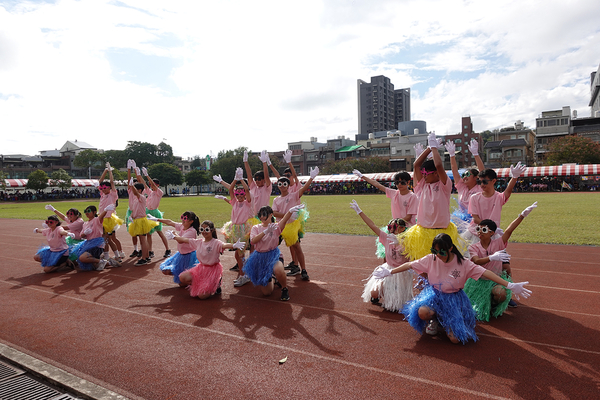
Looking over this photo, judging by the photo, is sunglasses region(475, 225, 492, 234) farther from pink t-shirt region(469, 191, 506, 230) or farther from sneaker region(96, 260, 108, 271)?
sneaker region(96, 260, 108, 271)

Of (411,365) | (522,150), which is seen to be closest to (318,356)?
(411,365)

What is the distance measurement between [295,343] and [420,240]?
2144 millimetres

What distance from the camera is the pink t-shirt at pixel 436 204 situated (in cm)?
491

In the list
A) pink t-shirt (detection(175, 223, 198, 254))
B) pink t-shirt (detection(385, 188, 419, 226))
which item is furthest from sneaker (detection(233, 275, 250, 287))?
pink t-shirt (detection(385, 188, 419, 226))

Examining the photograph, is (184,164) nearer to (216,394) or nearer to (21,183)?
(21,183)

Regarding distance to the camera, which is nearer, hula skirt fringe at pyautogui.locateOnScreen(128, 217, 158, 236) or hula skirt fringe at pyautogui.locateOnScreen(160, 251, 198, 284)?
hula skirt fringe at pyautogui.locateOnScreen(160, 251, 198, 284)

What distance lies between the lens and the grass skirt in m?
4.98

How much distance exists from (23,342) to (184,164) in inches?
4709

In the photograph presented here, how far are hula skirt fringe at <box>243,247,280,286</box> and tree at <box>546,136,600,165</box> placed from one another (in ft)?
198

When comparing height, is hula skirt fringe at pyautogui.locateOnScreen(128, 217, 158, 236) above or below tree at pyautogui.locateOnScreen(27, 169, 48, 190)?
below

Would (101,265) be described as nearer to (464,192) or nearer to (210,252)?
(210,252)

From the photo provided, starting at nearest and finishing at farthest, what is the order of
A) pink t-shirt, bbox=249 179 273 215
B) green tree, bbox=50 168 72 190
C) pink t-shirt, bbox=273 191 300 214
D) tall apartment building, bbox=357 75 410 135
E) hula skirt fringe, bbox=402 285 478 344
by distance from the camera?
hula skirt fringe, bbox=402 285 478 344, pink t-shirt, bbox=273 191 300 214, pink t-shirt, bbox=249 179 273 215, green tree, bbox=50 168 72 190, tall apartment building, bbox=357 75 410 135

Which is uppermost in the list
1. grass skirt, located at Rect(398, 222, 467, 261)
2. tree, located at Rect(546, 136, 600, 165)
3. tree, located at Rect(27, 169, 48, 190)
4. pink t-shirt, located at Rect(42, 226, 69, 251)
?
tree, located at Rect(546, 136, 600, 165)

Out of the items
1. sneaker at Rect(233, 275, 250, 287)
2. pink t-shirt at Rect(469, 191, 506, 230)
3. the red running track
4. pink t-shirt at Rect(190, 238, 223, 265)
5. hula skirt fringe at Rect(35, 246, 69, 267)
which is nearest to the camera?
the red running track
